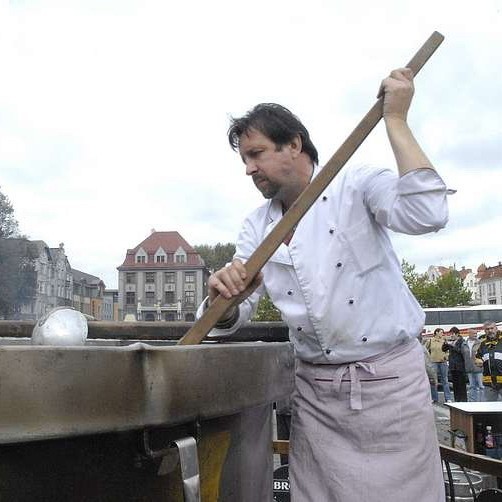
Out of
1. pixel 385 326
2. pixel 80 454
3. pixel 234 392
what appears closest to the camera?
pixel 80 454

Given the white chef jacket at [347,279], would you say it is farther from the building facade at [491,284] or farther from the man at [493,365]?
the building facade at [491,284]

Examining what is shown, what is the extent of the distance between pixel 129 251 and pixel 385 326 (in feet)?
223

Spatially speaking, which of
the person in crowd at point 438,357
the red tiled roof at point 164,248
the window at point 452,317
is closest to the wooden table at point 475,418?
the person in crowd at point 438,357

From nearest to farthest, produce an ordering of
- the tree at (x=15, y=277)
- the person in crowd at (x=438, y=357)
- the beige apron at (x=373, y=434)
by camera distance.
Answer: the beige apron at (x=373, y=434), the tree at (x=15, y=277), the person in crowd at (x=438, y=357)

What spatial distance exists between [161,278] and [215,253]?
646 cm

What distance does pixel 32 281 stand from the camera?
1040 centimetres

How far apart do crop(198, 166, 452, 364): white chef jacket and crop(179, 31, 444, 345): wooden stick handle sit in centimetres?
18

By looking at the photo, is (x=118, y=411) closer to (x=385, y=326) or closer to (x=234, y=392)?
(x=234, y=392)

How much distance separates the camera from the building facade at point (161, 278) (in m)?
63.6

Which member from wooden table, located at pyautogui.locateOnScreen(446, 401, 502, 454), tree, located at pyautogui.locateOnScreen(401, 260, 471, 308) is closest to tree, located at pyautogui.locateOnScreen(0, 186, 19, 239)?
wooden table, located at pyautogui.locateOnScreen(446, 401, 502, 454)

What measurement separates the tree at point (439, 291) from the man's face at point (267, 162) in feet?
125

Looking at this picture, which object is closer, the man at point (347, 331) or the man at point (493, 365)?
the man at point (347, 331)

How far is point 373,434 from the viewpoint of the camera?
1653 millimetres

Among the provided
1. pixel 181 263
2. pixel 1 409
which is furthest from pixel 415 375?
pixel 181 263
